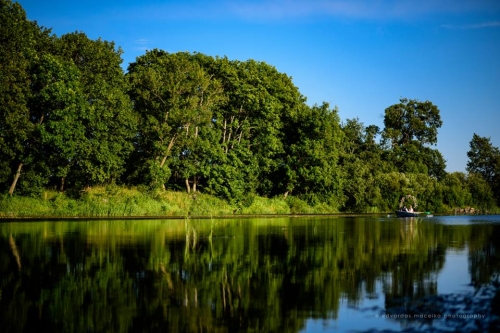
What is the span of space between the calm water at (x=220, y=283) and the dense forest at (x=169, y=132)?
85.8 feet

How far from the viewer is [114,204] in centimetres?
5284

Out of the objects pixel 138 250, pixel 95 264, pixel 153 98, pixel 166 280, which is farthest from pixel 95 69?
pixel 166 280

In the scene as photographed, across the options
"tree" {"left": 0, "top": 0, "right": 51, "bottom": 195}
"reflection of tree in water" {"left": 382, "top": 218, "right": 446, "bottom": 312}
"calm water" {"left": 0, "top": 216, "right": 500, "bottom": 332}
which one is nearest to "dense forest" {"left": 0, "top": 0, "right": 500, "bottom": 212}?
"tree" {"left": 0, "top": 0, "right": 51, "bottom": 195}

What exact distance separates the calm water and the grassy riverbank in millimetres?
22447

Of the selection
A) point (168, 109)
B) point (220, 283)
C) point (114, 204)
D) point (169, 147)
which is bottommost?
point (220, 283)

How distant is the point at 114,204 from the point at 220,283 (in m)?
40.6

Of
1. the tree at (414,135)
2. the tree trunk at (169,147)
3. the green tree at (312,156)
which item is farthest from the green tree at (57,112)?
the tree at (414,135)

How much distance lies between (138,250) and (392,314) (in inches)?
550

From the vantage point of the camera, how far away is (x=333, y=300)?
12.3 meters

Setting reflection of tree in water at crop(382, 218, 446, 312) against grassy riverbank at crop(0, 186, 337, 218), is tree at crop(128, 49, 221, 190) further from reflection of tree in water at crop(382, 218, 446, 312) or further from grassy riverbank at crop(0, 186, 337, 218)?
reflection of tree in water at crop(382, 218, 446, 312)

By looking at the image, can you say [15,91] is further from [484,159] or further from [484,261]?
[484,159]

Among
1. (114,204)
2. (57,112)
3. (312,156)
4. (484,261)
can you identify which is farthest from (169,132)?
(484,261)

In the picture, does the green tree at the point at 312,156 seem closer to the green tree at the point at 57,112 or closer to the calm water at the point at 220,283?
the green tree at the point at 57,112

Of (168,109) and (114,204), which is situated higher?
(168,109)
